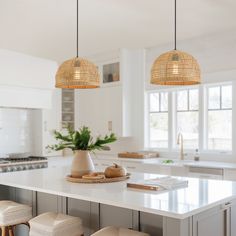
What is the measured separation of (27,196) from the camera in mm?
3576

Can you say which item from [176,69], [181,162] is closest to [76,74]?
[176,69]

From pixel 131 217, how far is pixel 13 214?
1.07 meters

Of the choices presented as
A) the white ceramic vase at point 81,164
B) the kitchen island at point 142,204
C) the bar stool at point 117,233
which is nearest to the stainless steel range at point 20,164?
the kitchen island at point 142,204

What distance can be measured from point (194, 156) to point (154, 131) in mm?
991

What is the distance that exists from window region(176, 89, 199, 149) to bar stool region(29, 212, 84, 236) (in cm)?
325

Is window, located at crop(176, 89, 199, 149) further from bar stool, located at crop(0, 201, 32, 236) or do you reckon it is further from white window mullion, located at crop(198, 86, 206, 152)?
bar stool, located at crop(0, 201, 32, 236)

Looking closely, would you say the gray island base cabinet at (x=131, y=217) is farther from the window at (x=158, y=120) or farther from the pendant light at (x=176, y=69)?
the window at (x=158, y=120)

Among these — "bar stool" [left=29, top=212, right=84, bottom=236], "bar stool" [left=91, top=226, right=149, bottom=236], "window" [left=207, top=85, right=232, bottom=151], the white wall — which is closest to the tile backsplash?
the white wall

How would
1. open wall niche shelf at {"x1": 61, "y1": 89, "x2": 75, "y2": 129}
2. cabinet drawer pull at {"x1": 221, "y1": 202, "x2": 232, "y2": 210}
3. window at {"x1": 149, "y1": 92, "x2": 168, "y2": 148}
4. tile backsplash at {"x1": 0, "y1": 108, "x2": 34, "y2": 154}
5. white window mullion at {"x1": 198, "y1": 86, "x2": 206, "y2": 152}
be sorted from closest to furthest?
cabinet drawer pull at {"x1": 221, "y1": 202, "x2": 232, "y2": 210}
white window mullion at {"x1": 198, "y1": 86, "x2": 206, "y2": 152}
tile backsplash at {"x1": 0, "y1": 108, "x2": 34, "y2": 154}
window at {"x1": 149, "y1": 92, "x2": 168, "y2": 148}
open wall niche shelf at {"x1": 61, "y1": 89, "x2": 75, "y2": 129}

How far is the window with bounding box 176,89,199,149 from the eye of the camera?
18.2ft

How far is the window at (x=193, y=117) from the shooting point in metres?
5.22

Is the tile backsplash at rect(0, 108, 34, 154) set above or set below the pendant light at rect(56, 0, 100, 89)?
below

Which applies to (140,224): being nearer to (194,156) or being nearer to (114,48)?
(194,156)

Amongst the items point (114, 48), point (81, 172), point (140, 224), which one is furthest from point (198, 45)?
point (140, 224)
